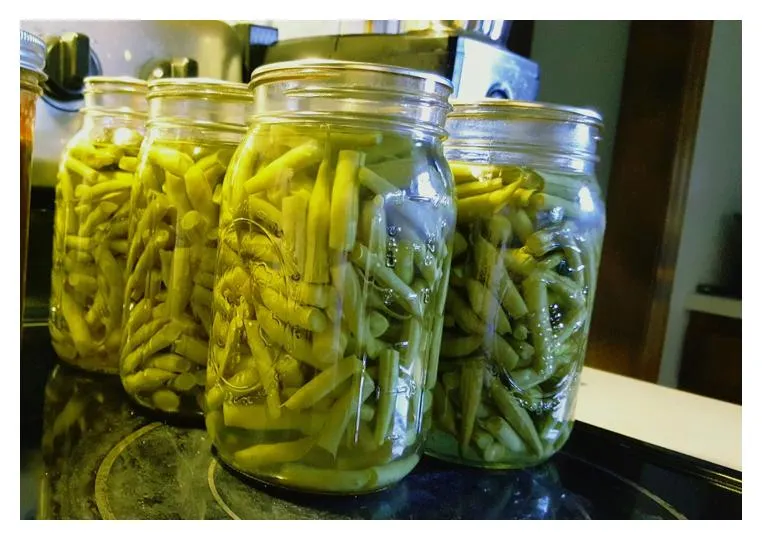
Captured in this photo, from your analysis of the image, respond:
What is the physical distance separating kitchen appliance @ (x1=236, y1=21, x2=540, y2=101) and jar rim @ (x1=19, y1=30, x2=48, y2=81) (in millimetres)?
356

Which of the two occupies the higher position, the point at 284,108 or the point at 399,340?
the point at 284,108

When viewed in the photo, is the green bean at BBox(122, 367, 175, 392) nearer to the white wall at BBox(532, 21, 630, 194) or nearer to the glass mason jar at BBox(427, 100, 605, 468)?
the glass mason jar at BBox(427, 100, 605, 468)

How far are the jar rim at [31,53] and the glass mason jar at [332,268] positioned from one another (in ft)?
0.47

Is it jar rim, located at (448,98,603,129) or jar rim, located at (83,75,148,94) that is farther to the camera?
jar rim, located at (83,75,148,94)

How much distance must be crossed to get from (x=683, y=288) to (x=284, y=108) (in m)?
1.02

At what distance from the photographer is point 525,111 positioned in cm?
48

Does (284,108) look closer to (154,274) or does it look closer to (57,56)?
(154,274)

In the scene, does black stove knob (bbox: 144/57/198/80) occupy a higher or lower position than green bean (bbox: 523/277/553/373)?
higher

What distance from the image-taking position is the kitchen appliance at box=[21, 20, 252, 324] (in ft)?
2.31

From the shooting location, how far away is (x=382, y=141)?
417 millimetres

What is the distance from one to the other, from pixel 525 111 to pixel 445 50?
0.81 ft

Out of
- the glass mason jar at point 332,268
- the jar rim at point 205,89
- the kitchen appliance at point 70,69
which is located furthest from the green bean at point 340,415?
the kitchen appliance at point 70,69

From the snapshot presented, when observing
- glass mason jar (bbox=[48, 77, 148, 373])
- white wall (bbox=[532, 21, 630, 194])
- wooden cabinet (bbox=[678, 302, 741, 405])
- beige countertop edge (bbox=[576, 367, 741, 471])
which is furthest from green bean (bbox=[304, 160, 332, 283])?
wooden cabinet (bbox=[678, 302, 741, 405])
